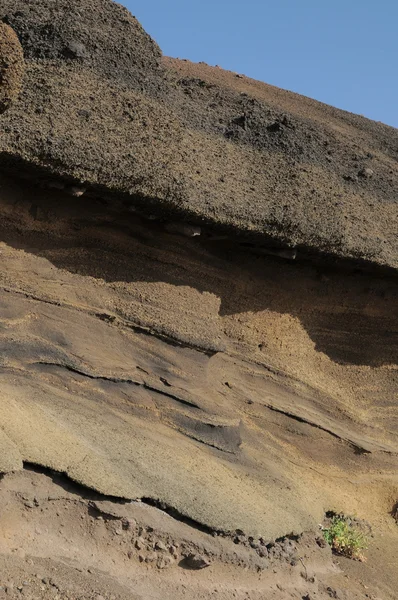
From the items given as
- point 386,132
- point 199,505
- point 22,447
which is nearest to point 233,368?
point 199,505

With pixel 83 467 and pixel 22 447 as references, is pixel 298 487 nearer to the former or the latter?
pixel 83 467

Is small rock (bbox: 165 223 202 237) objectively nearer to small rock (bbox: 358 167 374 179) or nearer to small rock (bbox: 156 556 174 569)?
small rock (bbox: 358 167 374 179)

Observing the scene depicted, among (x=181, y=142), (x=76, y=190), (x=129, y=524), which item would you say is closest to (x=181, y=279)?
(x=181, y=142)

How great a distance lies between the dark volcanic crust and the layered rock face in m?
0.02

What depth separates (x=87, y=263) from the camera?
15.8 feet

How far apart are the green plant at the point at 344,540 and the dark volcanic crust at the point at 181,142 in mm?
2143

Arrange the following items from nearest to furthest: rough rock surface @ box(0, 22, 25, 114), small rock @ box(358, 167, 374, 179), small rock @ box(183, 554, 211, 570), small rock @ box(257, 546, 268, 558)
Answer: rough rock surface @ box(0, 22, 25, 114) < small rock @ box(183, 554, 211, 570) < small rock @ box(257, 546, 268, 558) < small rock @ box(358, 167, 374, 179)

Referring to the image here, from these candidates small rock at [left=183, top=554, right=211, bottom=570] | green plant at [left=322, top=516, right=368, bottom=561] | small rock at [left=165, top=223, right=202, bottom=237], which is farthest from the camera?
green plant at [left=322, top=516, right=368, bottom=561]

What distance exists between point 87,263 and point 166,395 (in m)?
1.08

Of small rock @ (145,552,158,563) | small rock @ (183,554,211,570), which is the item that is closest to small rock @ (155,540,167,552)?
small rock @ (145,552,158,563)

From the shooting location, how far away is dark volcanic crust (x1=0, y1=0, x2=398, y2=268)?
4.35 meters

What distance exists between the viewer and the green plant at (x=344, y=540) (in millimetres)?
5340

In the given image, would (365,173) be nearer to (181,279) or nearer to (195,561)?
(181,279)

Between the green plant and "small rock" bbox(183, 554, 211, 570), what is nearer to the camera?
"small rock" bbox(183, 554, 211, 570)
